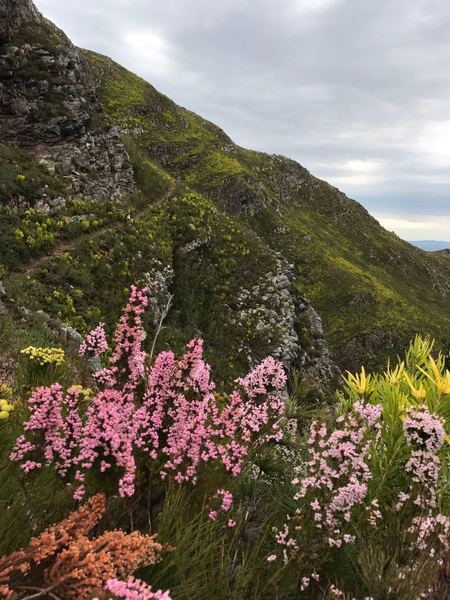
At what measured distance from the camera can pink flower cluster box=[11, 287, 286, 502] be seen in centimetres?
251

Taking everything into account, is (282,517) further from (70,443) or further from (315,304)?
(315,304)

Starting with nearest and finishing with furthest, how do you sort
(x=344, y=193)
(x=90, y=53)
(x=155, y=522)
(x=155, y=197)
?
(x=155, y=522) → (x=155, y=197) → (x=90, y=53) → (x=344, y=193)

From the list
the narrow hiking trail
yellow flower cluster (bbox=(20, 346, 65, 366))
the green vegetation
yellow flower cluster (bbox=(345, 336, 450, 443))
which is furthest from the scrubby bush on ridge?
the green vegetation

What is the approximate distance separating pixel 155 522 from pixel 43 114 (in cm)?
3741

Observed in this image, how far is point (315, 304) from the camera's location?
222ft

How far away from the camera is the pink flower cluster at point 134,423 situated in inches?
98.7

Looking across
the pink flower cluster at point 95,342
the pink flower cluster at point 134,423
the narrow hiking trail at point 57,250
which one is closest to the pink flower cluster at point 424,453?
the pink flower cluster at point 134,423

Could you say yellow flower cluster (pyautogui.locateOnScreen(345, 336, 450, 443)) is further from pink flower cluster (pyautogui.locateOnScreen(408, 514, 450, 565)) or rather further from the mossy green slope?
the mossy green slope

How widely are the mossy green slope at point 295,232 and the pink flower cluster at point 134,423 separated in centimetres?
6065

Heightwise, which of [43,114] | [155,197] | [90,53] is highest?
[90,53]

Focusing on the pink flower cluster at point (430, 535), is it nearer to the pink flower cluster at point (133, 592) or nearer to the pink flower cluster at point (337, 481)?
the pink flower cluster at point (337, 481)

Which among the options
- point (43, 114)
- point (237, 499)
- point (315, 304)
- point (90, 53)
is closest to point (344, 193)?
point (315, 304)

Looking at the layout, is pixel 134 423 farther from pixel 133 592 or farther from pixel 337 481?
pixel 337 481

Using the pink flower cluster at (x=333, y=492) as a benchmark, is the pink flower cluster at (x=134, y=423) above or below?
above
